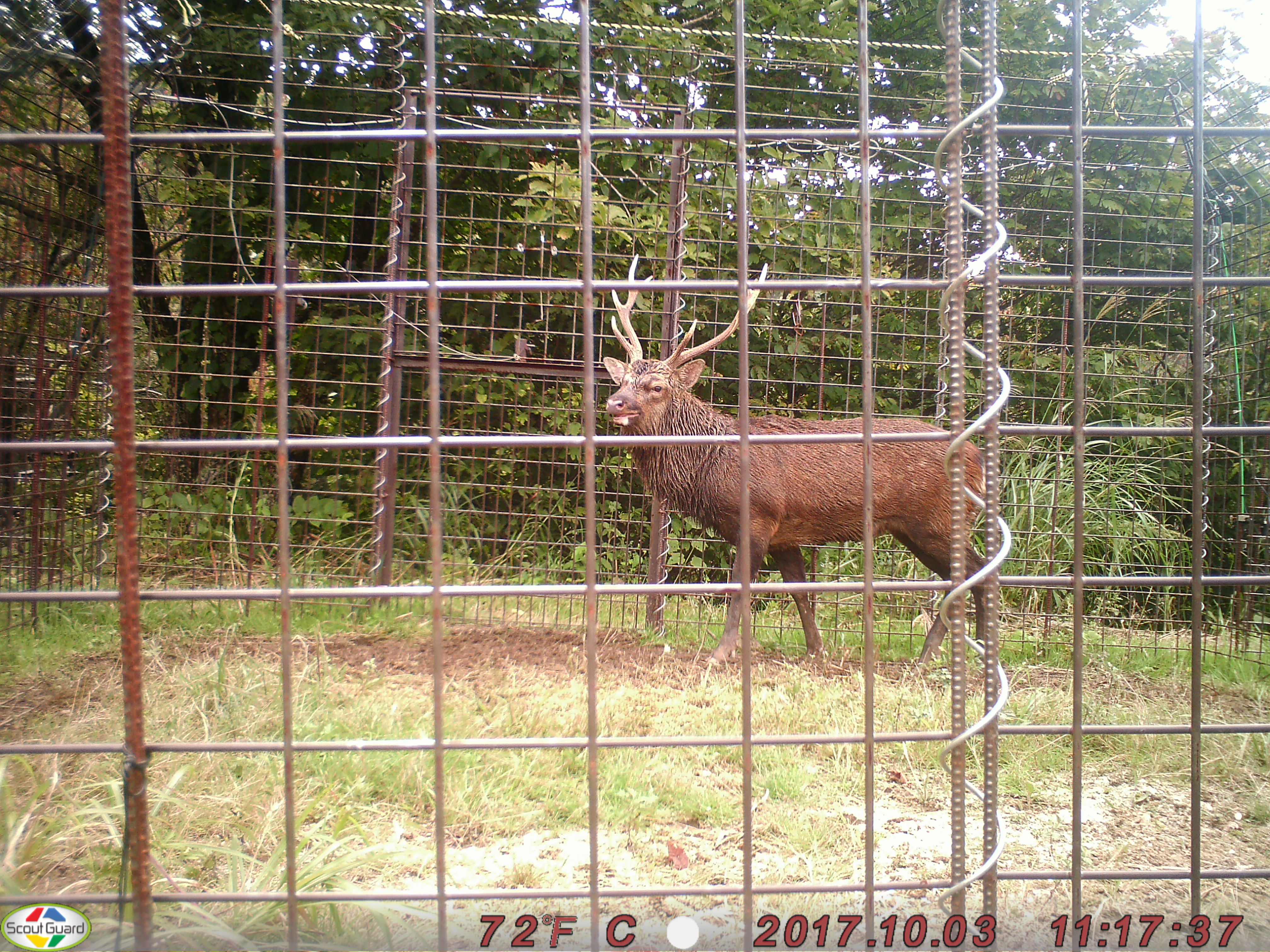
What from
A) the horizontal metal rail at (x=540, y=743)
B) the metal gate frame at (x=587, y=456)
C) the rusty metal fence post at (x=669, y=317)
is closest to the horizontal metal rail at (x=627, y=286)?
the metal gate frame at (x=587, y=456)

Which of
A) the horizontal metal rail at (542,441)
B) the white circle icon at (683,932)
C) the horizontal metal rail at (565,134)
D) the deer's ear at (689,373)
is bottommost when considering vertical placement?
the white circle icon at (683,932)

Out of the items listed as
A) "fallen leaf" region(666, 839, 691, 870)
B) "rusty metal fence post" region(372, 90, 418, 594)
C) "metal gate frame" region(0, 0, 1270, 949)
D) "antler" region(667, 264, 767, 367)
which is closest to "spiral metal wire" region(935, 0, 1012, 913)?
"metal gate frame" region(0, 0, 1270, 949)

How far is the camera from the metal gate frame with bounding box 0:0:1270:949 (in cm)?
150

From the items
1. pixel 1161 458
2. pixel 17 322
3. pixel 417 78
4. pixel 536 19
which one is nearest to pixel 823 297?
pixel 1161 458

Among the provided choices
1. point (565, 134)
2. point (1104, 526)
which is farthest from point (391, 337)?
point (1104, 526)

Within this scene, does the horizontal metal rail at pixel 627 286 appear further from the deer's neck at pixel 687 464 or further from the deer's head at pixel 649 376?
the deer's neck at pixel 687 464

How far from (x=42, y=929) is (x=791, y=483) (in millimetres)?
4063

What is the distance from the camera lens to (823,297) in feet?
19.1

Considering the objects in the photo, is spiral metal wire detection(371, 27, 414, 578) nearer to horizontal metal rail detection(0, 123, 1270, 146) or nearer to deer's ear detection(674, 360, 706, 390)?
deer's ear detection(674, 360, 706, 390)

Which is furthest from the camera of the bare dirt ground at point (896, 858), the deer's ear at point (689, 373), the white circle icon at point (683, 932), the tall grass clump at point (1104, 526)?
the tall grass clump at point (1104, 526)

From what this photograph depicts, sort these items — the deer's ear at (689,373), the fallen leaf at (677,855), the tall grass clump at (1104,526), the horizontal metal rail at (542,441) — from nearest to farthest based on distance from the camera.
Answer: the horizontal metal rail at (542,441), the fallen leaf at (677,855), the deer's ear at (689,373), the tall grass clump at (1104,526)

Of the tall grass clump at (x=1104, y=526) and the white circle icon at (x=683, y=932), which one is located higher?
the tall grass clump at (x=1104, y=526)

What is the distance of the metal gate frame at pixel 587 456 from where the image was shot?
1.50 metres

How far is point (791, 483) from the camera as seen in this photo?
4820 millimetres
